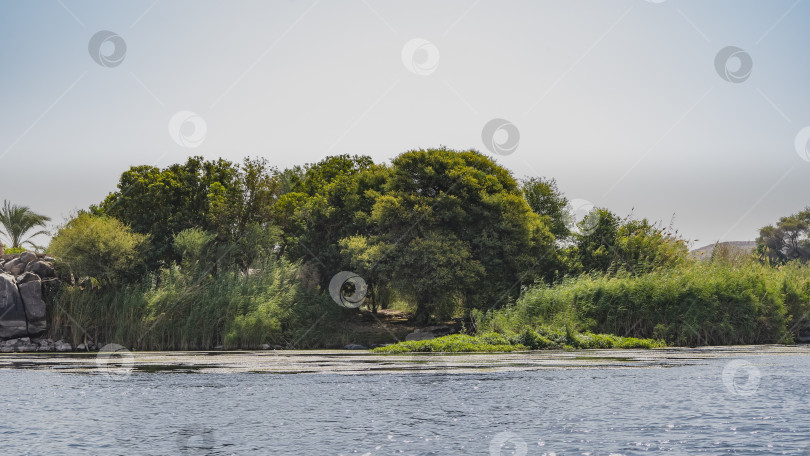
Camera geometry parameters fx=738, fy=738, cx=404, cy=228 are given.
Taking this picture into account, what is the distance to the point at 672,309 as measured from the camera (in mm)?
36000

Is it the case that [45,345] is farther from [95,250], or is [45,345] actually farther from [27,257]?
[27,257]

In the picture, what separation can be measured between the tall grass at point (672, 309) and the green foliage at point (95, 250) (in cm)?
2493

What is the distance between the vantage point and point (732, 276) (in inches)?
1462

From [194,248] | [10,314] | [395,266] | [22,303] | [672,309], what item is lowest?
[672,309]

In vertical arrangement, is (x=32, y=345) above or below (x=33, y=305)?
below

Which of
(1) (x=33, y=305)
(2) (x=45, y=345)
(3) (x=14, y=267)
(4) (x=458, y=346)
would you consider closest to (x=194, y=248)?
(1) (x=33, y=305)

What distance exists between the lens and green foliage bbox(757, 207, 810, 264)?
4461 inches

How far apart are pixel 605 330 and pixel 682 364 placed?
46.2 ft

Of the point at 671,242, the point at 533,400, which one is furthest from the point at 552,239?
the point at 533,400

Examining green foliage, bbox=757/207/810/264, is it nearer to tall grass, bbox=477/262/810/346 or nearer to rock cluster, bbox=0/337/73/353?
tall grass, bbox=477/262/810/346

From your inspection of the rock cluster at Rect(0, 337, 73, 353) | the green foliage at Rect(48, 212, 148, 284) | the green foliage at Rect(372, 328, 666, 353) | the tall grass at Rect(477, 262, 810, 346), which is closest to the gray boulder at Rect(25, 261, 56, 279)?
the green foliage at Rect(48, 212, 148, 284)

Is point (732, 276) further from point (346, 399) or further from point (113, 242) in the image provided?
point (113, 242)

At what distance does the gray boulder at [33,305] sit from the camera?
146 feet

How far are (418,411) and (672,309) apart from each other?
85.8ft
